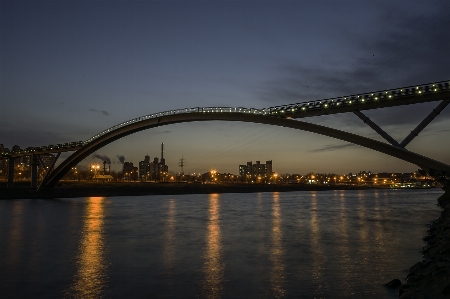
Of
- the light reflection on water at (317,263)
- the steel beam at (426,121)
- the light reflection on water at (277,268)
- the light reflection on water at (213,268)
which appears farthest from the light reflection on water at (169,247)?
the steel beam at (426,121)

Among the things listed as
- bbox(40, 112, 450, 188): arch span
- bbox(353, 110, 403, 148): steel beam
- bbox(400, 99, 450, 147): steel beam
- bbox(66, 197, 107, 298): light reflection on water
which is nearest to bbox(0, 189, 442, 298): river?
bbox(66, 197, 107, 298): light reflection on water

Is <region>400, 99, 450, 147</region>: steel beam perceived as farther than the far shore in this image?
No

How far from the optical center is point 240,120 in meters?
51.1

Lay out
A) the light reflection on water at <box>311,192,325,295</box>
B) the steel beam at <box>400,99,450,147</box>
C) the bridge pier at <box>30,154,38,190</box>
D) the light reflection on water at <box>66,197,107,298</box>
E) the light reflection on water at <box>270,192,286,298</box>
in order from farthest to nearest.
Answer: the bridge pier at <box>30,154,38,190</box> → the steel beam at <box>400,99,450,147</box> → the light reflection on water at <box>311,192,325,295</box> → the light reflection on water at <box>270,192,286,298</box> → the light reflection on water at <box>66,197,107,298</box>

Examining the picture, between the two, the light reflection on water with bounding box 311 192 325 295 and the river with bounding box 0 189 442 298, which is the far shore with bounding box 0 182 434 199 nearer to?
the river with bounding box 0 189 442 298

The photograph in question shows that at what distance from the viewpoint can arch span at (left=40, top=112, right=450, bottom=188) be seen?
35344 millimetres

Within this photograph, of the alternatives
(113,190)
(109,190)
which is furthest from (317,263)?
(113,190)

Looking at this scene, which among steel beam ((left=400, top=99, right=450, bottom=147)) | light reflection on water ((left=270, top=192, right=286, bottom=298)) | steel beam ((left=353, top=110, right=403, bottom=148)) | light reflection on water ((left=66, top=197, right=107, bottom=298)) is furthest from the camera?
steel beam ((left=353, top=110, right=403, bottom=148))

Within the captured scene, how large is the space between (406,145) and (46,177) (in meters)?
54.7

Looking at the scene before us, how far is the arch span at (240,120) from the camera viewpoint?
35.3 m

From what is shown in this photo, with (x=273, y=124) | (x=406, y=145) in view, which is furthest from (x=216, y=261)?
(x=273, y=124)

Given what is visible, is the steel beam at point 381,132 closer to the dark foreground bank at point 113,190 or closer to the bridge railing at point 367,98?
the bridge railing at point 367,98

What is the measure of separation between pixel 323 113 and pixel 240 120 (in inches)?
454

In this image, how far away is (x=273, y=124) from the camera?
156 feet
